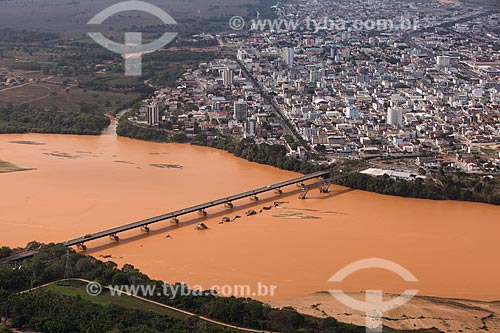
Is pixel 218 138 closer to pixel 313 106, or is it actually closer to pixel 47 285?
pixel 313 106

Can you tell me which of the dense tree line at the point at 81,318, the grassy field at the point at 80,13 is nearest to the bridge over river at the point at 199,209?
the dense tree line at the point at 81,318

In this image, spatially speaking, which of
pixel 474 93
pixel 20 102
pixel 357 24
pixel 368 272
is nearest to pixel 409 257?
pixel 368 272

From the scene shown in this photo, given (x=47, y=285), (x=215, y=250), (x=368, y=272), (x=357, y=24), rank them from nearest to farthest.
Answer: (x=47, y=285) → (x=368, y=272) → (x=215, y=250) → (x=357, y=24)

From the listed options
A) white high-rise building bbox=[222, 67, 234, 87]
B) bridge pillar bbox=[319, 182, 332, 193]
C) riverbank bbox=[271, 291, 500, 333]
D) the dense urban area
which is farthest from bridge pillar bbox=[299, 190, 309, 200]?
white high-rise building bbox=[222, 67, 234, 87]

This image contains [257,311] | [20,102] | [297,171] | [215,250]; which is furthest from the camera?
[20,102]

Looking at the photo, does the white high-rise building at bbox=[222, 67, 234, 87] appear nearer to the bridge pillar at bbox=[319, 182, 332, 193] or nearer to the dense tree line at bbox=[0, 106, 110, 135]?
the dense tree line at bbox=[0, 106, 110, 135]

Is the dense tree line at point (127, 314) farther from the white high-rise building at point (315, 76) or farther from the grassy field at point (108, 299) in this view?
the white high-rise building at point (315, 76)
